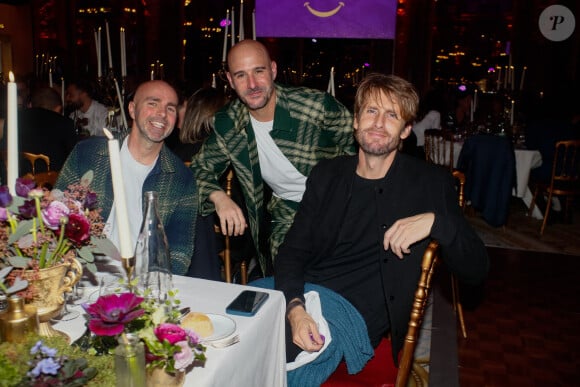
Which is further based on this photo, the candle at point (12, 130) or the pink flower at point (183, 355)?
the candle at point (12, 130)

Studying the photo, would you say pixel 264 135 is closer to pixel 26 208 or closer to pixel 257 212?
pixel 257 212

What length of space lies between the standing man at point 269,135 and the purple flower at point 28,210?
1.31 meters

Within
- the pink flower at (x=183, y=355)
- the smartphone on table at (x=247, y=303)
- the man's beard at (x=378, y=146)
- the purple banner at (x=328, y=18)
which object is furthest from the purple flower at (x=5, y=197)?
the purple banner at (x=328, y=18)

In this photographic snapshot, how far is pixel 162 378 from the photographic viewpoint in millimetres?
970

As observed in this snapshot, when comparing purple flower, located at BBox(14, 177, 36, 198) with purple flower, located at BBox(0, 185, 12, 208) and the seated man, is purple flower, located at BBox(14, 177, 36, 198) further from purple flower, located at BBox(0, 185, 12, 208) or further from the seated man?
the seated man

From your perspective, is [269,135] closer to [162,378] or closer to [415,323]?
[415,323]

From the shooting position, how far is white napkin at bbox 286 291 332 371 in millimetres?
1635

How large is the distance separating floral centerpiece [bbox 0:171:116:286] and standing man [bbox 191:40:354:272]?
1.24m

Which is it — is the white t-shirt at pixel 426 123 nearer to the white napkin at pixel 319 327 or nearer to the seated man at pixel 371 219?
the seated man at pixel 371 219

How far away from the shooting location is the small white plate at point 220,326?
1.21m

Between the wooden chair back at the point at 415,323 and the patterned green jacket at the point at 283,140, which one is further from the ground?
the patterned green jacket at the point at 283,140

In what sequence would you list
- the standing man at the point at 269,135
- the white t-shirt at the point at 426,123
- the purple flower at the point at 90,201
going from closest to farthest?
1. the purple flower at the point at 90,201
2. the standing man at the point at 269,135
3. the white t-shirt at the point at 426,123

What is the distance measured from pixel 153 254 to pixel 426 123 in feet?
19.8

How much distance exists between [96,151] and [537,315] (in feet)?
9.38
